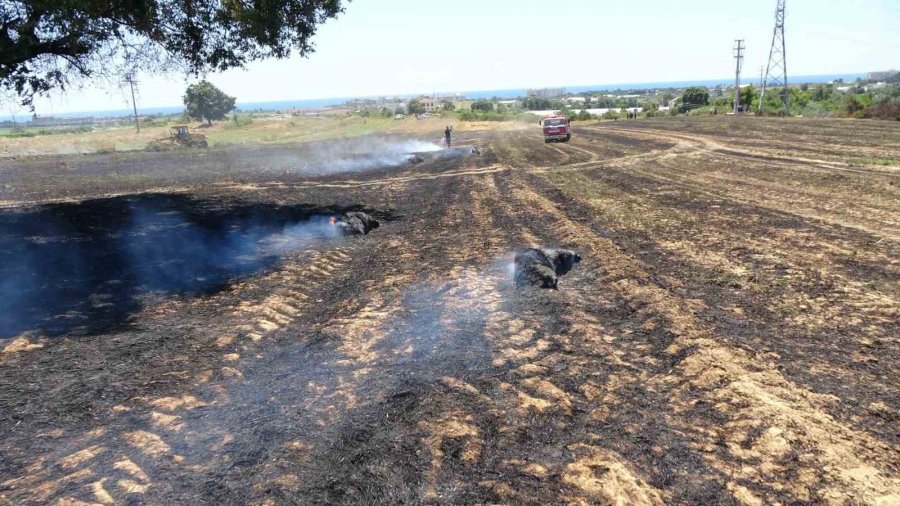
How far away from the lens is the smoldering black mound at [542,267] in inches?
323

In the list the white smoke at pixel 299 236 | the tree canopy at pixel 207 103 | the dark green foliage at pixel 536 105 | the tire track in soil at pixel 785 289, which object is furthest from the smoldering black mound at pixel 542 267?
the dark green foliage at pixel 536 105

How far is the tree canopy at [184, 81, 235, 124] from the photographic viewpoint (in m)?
93.8

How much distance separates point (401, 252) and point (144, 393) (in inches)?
246

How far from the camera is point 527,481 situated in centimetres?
394

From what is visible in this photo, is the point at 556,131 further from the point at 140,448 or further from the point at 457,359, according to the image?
the point at 140,448

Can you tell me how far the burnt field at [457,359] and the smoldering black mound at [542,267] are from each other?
0.28 metres

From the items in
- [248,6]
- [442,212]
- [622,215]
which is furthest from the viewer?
[442,212]

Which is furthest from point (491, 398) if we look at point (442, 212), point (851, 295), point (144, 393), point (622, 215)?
point (442, 212)

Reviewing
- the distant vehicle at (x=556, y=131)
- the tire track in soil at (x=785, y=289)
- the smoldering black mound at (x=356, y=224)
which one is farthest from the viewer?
the distant vehicle at (x=556, y=131)

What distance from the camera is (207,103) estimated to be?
321 ft

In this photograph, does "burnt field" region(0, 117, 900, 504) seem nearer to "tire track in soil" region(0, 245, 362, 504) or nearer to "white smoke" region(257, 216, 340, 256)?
"tire track in soil" region(0, 245, 362, 504)

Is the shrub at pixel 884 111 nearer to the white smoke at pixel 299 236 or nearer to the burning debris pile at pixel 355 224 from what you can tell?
the burning debris pile at pixel 355 224

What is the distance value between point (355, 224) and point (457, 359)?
766 cm

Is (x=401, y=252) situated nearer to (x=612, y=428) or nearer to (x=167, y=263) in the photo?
(x=167, y=263)
